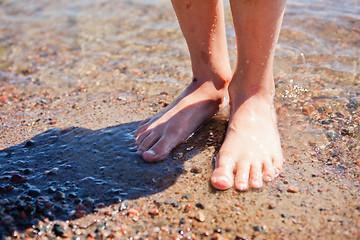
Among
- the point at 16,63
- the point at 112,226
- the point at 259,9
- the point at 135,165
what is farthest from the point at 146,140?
the point at 16,63

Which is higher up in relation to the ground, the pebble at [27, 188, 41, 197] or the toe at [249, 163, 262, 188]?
the pebble at [27, 188, 41, 197]

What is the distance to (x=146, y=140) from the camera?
7.20ft

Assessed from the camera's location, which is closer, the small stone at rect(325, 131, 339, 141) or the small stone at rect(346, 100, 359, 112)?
the small stone at rect(325, 131, 339, 141)

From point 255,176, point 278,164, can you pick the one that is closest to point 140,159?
point 255,176

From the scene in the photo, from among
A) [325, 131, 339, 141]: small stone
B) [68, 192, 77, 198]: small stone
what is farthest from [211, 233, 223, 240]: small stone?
[325, 131, 339, 141]: small stone

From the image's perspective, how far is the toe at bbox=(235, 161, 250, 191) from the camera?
1.83m

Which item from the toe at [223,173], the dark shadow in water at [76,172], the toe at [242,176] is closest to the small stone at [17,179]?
the dark shadow in water at [76,172]

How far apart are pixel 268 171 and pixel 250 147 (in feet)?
0.57

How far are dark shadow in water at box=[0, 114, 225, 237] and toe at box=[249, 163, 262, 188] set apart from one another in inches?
14.5

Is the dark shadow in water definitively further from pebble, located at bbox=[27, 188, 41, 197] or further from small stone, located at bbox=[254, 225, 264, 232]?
small stone, located at bbox=[254, 225, 264, 232]

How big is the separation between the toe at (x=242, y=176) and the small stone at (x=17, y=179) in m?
1.17

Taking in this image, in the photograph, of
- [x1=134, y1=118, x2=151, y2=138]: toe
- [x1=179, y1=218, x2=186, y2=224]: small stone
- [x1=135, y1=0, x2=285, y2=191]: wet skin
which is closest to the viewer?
[x1=179, y1=218, x2=186, y2=224]: small stone

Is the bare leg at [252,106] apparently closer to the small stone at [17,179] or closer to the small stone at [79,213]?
the small stone at [79,213]

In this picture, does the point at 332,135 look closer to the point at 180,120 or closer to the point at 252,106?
the point at 252,106
